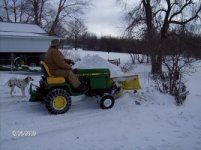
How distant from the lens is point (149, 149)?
247 inches

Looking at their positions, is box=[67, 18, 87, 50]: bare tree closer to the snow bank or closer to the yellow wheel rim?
the snow bank

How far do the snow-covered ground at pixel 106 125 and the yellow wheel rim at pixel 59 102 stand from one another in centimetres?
25

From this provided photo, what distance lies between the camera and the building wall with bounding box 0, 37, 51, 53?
28.0 m

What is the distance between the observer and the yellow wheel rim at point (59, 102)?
8.62 meters

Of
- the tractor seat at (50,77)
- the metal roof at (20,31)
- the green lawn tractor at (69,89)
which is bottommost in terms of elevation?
the green lawn tractor at (69,89)

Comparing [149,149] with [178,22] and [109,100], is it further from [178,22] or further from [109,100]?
[178,22]

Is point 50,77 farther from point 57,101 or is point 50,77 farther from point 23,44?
point 23,44

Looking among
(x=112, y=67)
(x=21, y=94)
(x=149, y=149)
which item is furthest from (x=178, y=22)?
(x=149, y=149)

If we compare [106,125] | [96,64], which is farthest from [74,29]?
[106,125]

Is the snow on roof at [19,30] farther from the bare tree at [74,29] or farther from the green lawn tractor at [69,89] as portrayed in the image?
the green lawn tractor at [69,89]

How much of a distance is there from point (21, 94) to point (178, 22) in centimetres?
1658

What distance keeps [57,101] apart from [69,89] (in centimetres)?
50

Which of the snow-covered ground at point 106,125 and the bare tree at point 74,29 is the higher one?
the bare tree at point 74,29

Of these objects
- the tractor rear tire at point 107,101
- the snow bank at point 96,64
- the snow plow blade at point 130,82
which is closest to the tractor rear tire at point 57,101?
the tractor rear tire at point 107,101
